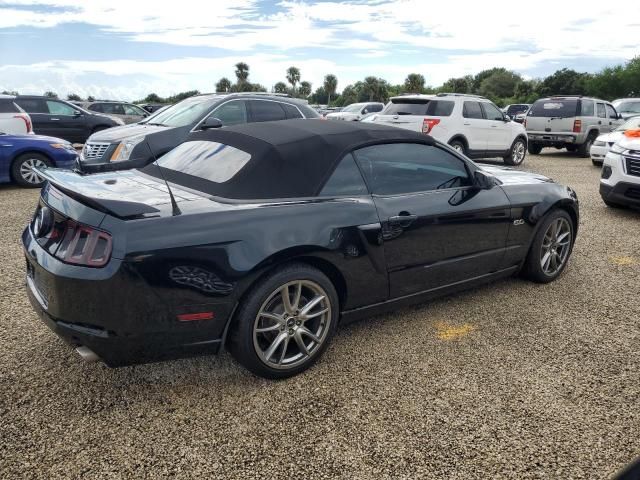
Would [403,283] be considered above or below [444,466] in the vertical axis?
above

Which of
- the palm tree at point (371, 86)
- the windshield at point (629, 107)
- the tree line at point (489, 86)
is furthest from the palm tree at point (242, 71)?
the windshield at point (629, 107)

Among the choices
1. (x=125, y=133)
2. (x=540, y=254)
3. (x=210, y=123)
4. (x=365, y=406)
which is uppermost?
(x=210, y=123)

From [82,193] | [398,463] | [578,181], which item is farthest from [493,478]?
[578,181]

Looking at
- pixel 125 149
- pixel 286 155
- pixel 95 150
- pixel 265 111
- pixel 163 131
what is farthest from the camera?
pixel 265 111

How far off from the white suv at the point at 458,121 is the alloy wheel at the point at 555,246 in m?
6.47

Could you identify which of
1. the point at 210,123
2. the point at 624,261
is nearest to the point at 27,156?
the point at 210,123

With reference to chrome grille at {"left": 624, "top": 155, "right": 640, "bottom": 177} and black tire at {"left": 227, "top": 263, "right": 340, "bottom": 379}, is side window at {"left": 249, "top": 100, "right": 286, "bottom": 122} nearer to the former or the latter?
chrome grille at {"left": 624, "top": 155, "right": 640, "bottom": 177}

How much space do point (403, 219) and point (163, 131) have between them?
207 inches

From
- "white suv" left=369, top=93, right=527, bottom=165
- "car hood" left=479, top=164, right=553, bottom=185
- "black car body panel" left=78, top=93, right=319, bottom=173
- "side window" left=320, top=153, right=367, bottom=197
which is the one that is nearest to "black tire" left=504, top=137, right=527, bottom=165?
"white suv" left=369, top=93, right=527, bottom=165

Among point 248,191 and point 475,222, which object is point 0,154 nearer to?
point 248,191

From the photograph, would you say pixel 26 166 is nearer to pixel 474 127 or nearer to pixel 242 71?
Answer: pixel 474 127

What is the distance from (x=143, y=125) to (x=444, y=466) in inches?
290

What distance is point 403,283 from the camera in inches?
130

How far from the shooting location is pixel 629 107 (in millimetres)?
18109
